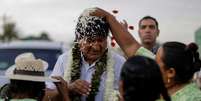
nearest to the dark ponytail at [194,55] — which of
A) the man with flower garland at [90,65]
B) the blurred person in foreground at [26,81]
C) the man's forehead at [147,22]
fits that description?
the blurred person in foreground at [26,81]

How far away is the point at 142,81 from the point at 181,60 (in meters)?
0.76

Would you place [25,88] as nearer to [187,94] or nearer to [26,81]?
[26,81]

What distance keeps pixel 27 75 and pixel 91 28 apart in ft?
3.70

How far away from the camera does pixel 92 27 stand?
543cm

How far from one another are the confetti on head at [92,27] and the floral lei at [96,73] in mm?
208

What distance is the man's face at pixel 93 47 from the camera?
5.43 meters

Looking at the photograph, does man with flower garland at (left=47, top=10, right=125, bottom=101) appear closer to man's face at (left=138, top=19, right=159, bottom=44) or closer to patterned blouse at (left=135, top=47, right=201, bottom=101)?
patterned blouse at (left=135, top=47, right=201, bottom=101)

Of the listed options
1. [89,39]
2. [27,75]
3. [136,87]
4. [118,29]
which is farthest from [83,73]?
[136,87]

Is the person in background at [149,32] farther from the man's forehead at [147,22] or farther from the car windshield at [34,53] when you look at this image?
the car windshield at [34,53]

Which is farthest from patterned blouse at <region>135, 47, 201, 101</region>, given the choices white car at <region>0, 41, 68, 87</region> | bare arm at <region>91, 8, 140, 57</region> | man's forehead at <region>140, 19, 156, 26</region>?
white car at <region>0, 41, 68, 87</region>

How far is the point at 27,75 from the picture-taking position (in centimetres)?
447

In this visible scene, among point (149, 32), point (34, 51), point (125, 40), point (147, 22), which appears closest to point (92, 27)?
point (125, 40)

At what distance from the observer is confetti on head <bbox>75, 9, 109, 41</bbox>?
5418mm

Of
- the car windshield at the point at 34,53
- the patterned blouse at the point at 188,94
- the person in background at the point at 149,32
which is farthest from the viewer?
the car windshield at the point at 34,53
